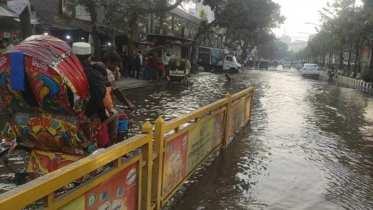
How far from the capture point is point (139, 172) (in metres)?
3.05

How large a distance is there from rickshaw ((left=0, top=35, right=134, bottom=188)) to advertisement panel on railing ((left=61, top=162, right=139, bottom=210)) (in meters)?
0.56

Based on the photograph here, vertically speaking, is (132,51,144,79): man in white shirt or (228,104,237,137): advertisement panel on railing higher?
(132,51,144,79): man in white shirt

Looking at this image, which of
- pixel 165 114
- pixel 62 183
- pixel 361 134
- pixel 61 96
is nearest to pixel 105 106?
pixel 61 96

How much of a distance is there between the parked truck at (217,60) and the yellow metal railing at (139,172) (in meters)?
30.4

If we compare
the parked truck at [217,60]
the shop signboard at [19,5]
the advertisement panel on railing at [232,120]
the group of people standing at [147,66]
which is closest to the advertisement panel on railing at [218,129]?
the advertisement panel on railing at [232,120]

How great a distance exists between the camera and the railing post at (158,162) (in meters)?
3.42

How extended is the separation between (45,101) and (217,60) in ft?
111

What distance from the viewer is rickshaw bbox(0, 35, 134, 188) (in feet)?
9.48

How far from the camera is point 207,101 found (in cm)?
1342

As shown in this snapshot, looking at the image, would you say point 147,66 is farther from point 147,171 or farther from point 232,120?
point 147,171

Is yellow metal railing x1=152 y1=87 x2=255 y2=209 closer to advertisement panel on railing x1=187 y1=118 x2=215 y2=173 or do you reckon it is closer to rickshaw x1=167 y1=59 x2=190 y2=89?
advertisement panel on railing x1=187 y1=118 x2=215 y2=173

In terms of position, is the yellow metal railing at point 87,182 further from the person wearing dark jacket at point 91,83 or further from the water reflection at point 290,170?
the water reflection at point 290,170

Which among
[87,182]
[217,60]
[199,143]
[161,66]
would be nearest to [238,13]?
[217,60]

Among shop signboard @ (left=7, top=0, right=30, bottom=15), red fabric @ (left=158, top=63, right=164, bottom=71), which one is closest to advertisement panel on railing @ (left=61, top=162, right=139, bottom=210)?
shop signboard @ (left=7, top=0, right=30, bottom=15)
